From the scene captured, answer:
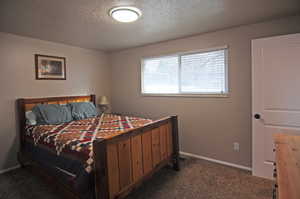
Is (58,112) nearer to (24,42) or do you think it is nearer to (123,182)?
(24,42)

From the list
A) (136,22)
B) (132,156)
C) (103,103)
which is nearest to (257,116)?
(132,156)

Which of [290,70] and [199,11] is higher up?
[199,11]

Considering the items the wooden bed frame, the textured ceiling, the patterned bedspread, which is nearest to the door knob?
the wooden bed frame

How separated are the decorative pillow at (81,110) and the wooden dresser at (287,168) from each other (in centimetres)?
304

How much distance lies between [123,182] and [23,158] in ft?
A: 6.62

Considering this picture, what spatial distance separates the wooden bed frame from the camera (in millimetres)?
1532

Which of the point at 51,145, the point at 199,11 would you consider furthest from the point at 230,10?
the point at 51,145

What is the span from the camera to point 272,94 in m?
2.24

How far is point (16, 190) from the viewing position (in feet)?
7.16

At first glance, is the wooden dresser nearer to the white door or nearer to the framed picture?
the white door

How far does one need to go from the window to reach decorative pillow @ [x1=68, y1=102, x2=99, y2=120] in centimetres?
121

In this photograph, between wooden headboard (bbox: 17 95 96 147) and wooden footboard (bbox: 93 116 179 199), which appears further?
wooden headboard (bbox: 17 95 96 147)

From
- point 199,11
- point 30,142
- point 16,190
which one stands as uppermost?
point 199,11

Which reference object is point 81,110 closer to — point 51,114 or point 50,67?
point 51,114
